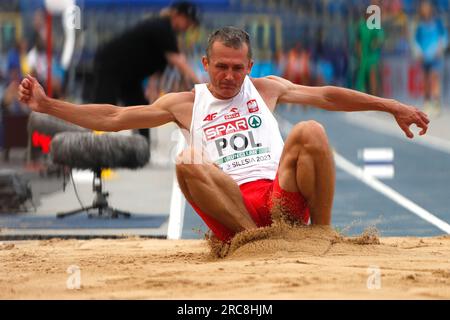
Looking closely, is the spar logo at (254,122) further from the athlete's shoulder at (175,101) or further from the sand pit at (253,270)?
the sand pit at (253,270)

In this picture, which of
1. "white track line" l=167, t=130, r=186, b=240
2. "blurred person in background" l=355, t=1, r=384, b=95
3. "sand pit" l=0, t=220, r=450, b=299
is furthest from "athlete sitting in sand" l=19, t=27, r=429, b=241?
"blurred person in background" l=355, t=1, r=384, b=95

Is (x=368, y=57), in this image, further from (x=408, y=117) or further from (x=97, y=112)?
(x=97, y=112)

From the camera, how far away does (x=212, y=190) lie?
690 centimetres

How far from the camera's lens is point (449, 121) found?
2302 cm

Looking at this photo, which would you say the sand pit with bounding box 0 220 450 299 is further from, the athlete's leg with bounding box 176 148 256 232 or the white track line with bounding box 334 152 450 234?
the white track line with bounding box 334 152 450 234

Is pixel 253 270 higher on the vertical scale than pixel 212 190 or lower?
lower

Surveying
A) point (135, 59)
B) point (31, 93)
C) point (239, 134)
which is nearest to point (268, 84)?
point (239, 134)

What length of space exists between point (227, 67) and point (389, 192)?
5465 millimetres

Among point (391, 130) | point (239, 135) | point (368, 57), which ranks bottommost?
point (391, 130)

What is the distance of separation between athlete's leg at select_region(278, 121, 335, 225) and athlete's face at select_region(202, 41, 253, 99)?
50cm

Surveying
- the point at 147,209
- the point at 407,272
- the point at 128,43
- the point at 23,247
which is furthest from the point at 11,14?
the point at 407,272

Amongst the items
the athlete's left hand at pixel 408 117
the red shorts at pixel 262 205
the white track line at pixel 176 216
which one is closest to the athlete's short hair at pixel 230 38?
the red shorts at pixel 262 205
